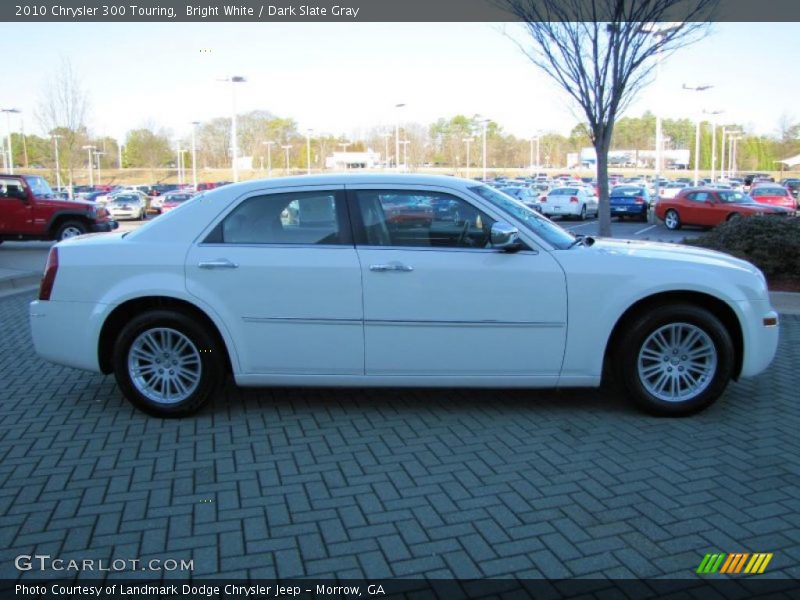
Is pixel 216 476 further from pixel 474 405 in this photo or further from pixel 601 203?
pixel 601 203

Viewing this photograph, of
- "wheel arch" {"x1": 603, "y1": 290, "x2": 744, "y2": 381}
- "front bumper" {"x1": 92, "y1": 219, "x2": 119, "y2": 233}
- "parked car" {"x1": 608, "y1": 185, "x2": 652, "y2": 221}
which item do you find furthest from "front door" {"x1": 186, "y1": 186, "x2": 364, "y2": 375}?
"parked car" {"x1": 608, "y1": 185, "x2": 652, "y2": 221}

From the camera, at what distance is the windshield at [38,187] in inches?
712

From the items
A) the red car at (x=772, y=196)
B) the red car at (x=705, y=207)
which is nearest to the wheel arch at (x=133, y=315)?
the red car at (x=705, y=207)

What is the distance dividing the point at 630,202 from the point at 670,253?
27919mm

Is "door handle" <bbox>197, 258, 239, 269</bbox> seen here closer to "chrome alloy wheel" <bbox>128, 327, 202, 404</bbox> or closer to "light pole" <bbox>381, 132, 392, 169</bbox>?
"chrome alloy wheel" <bbox>128, 327, 202, 404</bbox>

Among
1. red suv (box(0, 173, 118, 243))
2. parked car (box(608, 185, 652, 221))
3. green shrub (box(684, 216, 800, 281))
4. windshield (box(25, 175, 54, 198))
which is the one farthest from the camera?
parked car (box(608, 185, 652, 221))

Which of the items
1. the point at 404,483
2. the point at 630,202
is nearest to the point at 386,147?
the point at 630,202

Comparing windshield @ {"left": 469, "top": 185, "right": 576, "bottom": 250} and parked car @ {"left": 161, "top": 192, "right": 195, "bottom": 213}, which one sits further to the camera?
parked car @ {"left": 161, "top": 192, "right": 195, "bottom": 213}

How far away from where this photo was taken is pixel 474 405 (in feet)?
17.6

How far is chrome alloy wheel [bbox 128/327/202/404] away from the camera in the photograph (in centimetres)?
510

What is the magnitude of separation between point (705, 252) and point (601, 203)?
7.72 metres

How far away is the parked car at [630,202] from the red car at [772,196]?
14.5 ft

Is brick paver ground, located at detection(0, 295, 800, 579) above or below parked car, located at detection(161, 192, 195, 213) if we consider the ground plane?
below

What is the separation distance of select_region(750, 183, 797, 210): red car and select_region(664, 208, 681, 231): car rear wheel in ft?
18.7
